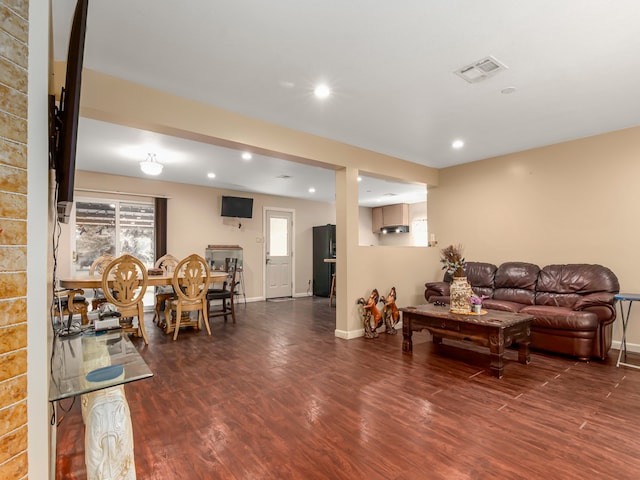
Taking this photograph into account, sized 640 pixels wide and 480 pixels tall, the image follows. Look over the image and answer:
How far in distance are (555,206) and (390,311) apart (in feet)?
8.54

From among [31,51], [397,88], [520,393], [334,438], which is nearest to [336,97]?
[397,88]

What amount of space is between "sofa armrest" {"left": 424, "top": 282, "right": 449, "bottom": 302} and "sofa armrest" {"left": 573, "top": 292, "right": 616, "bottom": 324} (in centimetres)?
149

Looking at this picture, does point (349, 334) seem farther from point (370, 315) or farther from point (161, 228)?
point (161, 228)

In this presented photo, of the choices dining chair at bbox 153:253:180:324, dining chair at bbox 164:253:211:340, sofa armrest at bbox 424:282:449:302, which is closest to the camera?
dining chair at bbox 164:253:211:340

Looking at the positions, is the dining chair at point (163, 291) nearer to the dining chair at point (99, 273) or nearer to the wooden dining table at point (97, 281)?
the wooden dining table at point (97, 281)

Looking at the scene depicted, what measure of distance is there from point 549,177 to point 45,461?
5475mm

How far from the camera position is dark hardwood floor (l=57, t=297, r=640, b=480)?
1.74 m

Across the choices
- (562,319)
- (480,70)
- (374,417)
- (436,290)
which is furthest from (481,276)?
(374,417)

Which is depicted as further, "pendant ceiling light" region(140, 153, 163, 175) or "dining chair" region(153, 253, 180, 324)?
"dining chair" region(153, 253, 180, 324)

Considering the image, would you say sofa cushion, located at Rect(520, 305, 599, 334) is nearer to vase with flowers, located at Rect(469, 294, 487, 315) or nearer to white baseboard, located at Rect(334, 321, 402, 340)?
vase with flowers, located at Rect(469, 294, 487, 315)

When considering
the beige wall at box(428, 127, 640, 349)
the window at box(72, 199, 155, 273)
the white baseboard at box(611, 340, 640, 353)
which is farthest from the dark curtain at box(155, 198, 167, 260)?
the white baseboard at box(611, 340, 640, 353)

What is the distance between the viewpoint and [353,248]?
14.5ft

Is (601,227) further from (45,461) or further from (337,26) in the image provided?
(45,461)

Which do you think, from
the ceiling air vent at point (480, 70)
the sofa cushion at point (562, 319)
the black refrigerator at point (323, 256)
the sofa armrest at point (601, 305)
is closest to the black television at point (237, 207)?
the black refrigerator at point (323, 256)
